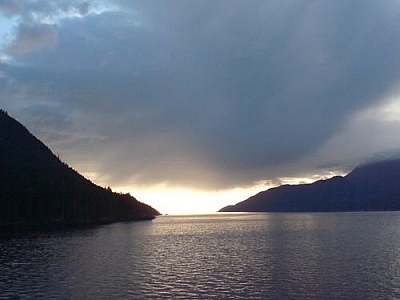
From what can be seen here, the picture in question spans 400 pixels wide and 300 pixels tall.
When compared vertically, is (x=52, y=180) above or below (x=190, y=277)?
above

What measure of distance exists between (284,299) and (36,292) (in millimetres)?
21929

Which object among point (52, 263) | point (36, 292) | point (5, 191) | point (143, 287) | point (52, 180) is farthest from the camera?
point (52, 180)

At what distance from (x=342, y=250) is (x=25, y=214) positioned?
403 ft

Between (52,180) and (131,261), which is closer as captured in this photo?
(131,261)

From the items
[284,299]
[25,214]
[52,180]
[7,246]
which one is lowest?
[284,299]

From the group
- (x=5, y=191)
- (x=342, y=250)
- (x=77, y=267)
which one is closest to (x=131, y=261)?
(x=77, y=267)

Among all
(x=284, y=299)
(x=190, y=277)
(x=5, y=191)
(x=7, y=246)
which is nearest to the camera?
(x=284, y=299)

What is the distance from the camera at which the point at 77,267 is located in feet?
198

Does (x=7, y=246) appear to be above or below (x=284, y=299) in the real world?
above

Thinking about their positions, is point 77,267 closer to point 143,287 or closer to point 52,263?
point 52,263

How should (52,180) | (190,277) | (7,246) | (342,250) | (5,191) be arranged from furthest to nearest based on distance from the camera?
(52,180), (5,191), (7,246), (342,250), (190,277)

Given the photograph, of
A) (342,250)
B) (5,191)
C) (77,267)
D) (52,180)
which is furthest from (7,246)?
(52,180)

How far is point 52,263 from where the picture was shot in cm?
6419

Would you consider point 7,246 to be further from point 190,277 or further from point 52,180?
point 52,180
